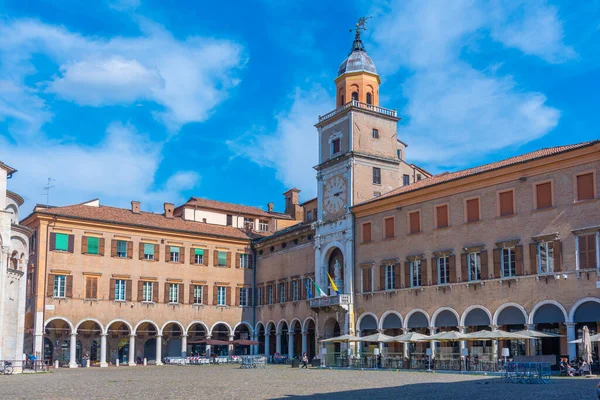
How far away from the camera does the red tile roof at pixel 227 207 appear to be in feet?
210

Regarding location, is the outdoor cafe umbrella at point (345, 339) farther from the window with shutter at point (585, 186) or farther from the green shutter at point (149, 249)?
the green shutter at point (149, 249)

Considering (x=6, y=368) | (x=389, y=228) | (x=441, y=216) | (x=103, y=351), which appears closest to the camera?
(x=6, y=368)

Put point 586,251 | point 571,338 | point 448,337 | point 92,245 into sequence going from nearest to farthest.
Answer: point 571,338 → point 586,251 → point 448,337 → point 92,245

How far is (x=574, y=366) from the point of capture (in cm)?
3156

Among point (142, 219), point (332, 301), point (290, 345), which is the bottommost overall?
point (290, 345)

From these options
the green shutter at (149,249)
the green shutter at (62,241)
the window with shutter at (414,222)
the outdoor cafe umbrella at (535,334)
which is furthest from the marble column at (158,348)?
the outdoor cafe umbrella at (535,334)

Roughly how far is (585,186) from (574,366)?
797 centimetres

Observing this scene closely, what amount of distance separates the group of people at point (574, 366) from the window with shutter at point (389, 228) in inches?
536

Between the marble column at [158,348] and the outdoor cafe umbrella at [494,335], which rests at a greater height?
the outdoor cafe umbrella at [494,335]

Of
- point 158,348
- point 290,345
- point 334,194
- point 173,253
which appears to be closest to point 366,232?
point 334,194

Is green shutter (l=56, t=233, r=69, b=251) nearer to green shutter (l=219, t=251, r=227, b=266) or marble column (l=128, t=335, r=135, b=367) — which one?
marble column (l=128, t=335, r=135, b=367)

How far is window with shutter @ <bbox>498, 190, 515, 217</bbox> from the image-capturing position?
121 ft

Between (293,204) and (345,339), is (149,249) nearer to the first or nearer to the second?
(345,339)

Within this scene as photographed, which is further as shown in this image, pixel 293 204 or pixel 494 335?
pixel 293 204
